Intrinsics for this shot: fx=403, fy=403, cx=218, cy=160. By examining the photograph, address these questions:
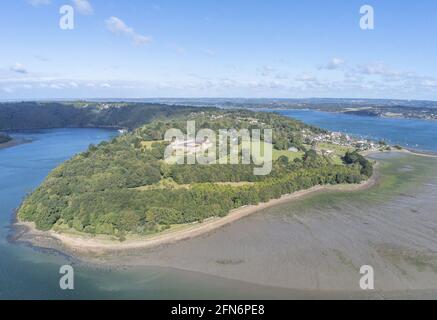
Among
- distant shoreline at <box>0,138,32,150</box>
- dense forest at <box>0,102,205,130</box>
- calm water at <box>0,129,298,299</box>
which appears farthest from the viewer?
dense forest at <box>0,102,205,130</box>

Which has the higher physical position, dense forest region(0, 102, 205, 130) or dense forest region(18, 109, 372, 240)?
dense forest region(0, 102, 205, 130)

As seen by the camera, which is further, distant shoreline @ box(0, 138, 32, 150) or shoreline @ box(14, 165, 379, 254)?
distant shoreline @ box(0, 138, 32, 150)

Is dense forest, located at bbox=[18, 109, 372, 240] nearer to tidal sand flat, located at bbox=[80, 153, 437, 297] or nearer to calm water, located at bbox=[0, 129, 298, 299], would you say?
tidal sand flat, located at bbox=[80, 153, 437, 297]

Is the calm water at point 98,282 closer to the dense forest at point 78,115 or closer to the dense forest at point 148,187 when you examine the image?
the dense forest at point 148,187

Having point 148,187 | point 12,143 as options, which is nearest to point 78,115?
point 12,143

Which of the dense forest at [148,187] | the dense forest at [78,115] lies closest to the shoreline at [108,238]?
the dense forest at [148,187]

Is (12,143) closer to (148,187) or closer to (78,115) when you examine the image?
(78,115)

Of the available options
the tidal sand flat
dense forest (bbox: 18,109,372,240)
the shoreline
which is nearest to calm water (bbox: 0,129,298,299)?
the tidal sand flat
